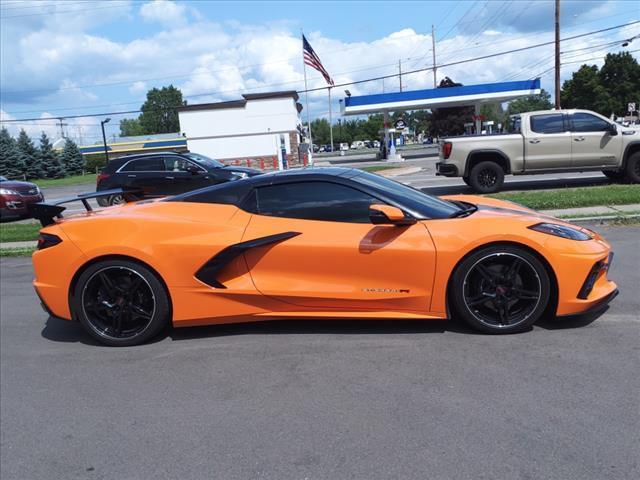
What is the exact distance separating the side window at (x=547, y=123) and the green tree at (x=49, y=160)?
60.6 m

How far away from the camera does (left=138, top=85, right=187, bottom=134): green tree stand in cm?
A: 13250

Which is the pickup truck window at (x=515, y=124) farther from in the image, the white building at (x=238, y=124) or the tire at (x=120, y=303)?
the white building at (x=238, y=124)

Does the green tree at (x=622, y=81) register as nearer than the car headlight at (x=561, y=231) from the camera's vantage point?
No

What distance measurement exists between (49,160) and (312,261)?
2607 inches

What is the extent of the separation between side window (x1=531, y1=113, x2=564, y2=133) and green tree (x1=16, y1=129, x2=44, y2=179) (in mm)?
59052

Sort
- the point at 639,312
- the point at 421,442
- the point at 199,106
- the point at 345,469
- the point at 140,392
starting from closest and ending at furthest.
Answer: the point at 345,469 → the point at 421,442 → the point at 140,392 → the point at 639,312 → the point at 199,106

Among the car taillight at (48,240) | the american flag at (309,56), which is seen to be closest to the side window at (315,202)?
the car taillight at (48,240)

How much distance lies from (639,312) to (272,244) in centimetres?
312

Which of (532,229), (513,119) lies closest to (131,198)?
(532,229)

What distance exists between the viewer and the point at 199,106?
48.3m

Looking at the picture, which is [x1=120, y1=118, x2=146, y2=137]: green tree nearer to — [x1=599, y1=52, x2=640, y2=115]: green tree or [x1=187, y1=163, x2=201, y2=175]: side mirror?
[x1=599, y1=52, x2=640, y2=115]: green tree

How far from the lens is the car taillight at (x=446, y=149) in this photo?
12984 mm

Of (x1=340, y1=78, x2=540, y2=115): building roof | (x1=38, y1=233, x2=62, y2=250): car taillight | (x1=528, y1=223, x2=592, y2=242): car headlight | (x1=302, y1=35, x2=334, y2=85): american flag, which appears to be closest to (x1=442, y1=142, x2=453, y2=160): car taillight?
(x1=528, y1=223, x2=592, y2=242): car headlight

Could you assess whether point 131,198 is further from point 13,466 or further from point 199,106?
point 199,106
